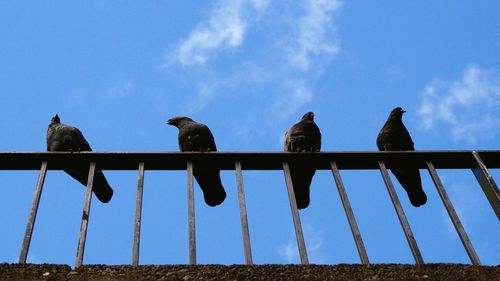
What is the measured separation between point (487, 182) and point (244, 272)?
6.49 feet

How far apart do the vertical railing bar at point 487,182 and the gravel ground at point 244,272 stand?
1.04 meters

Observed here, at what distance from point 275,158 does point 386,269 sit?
1563 mm

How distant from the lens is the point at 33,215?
4.08 m

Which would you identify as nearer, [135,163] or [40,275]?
[40,275]

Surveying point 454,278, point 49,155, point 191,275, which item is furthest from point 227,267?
point 49,155

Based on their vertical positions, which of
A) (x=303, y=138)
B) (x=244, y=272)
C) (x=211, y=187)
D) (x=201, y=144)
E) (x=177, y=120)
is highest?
(x=177, y=120)

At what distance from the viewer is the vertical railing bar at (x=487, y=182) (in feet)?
14.8

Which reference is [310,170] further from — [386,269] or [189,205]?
[386,269]

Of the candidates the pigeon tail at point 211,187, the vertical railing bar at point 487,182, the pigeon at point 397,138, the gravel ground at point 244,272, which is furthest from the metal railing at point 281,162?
the pigeon at point 397,138

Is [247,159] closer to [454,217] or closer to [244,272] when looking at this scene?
[454,217]

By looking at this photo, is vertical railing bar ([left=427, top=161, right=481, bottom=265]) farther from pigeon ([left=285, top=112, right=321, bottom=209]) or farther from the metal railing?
pigeon ([left=285, top=112, right=321, bottom=209])

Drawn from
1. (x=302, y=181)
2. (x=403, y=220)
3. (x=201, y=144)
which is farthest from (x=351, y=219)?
Answer: (x=201, y=144)

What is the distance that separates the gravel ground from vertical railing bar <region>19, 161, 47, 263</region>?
28 centimetres

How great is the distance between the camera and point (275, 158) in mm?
4914
